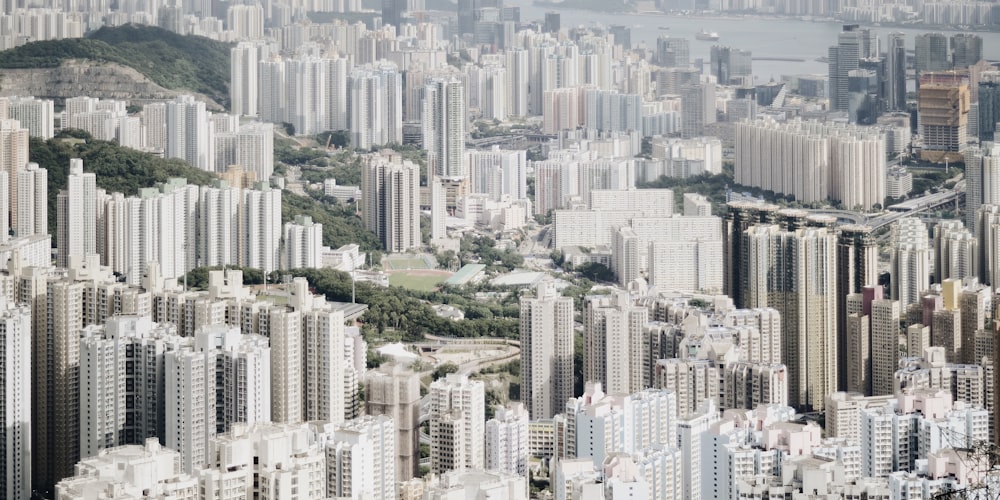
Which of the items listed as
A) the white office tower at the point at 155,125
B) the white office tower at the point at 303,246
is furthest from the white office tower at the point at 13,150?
the white office tower at the point at 155,125

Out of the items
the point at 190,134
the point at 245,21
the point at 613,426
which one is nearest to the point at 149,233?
the point at 190,134

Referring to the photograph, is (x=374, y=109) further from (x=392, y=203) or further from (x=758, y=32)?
(x=758, y=32)

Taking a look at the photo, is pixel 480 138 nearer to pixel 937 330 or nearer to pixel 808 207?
pixel 808 207

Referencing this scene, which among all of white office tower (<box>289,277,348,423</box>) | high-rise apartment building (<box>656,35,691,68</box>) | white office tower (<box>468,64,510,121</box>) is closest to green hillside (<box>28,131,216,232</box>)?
white office tower (<box>289,277,348,423</box>)

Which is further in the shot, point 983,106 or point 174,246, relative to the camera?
point 983,106

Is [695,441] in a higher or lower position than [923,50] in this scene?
lower

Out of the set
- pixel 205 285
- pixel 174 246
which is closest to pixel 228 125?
pixel 174 246

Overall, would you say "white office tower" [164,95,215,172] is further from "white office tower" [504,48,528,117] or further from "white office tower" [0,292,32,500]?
"white office tower" [0,292,32,500]
